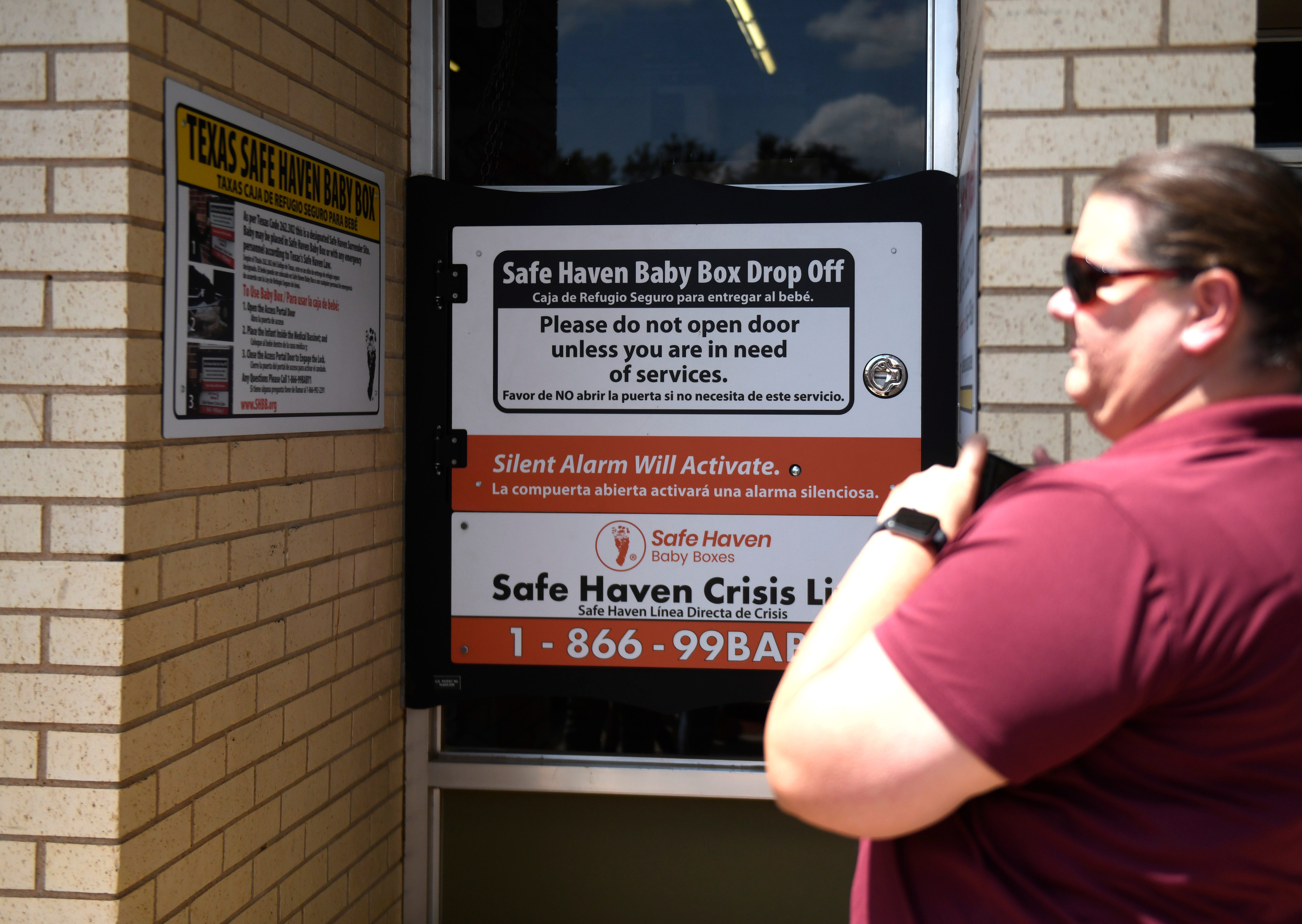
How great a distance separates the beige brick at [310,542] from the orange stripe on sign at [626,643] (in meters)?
0.58

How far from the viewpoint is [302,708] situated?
2.69 metres

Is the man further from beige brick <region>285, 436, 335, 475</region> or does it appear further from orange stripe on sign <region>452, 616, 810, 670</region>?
orange stripe on sign <region>452, 616, 810, 670</region>

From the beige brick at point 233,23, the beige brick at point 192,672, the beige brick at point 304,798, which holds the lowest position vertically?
the beige brick at point 304,798

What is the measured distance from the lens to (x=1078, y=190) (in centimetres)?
217

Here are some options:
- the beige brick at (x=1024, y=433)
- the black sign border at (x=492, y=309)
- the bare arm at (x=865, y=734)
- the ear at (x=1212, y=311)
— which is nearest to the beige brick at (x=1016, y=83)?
the beige brick at (x=1024, y=433)

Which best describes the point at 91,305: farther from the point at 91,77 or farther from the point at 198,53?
the point at 198,53

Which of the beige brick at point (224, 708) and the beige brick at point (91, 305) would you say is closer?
the beige brick at point (91, 305)

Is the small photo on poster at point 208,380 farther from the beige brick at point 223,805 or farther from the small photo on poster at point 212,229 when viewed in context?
the beige brick at point 223,805

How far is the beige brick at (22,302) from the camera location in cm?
201

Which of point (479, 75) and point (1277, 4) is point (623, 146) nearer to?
point (479, 75)

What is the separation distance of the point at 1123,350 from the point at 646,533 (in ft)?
7.36

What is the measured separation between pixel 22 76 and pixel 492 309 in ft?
4.70

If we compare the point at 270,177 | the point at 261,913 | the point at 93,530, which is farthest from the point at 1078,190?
the point at 261,913

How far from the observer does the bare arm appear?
873mm
